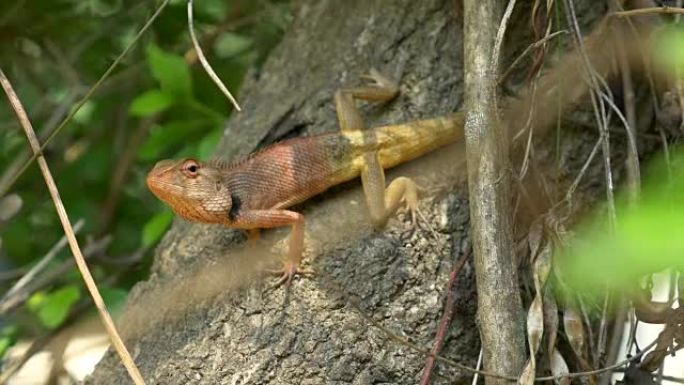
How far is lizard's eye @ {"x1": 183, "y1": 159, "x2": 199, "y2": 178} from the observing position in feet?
11.2

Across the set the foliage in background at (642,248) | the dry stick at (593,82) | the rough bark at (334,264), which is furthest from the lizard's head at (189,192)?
the foliage in background at (642,248)

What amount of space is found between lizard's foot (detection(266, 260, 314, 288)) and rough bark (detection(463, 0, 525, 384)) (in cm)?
61

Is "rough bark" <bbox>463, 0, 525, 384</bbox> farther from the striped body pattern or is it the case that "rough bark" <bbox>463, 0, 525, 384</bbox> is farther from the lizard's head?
the lizard's head

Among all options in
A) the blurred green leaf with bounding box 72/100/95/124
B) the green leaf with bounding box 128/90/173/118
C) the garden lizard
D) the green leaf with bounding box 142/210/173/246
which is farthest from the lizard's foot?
the blurred green leaf with bounding box 72/100/95/124

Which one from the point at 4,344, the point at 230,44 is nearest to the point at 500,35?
the point at 4,344

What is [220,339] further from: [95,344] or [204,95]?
[204,95]

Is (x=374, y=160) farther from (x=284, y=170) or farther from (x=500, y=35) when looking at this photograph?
(x=500, y=35)

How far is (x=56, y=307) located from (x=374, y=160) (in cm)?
166

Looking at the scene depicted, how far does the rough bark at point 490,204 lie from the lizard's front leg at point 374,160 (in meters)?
0.51

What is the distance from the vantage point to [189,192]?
3.35 meters

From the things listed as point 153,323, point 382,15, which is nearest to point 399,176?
point 382,15

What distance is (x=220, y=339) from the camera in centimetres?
288

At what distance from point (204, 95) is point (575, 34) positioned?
7.00 feet

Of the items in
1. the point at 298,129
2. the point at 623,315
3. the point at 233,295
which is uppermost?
the point at 298,129
